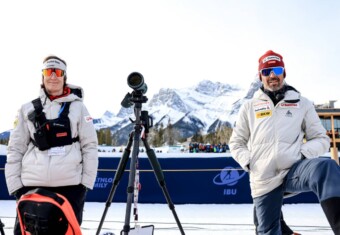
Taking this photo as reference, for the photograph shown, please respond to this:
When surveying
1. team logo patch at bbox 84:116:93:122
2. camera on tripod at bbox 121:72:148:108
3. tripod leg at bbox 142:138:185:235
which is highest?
camera on tripod at bbox 121:72:148:108

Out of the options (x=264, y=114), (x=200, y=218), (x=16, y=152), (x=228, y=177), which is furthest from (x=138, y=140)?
(x=228, y=177)

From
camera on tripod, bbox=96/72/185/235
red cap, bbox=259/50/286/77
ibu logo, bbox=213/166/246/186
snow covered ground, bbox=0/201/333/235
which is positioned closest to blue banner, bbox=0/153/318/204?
ibu logo, bbox=213/166/246/186

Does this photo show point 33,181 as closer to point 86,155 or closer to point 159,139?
point 86,155

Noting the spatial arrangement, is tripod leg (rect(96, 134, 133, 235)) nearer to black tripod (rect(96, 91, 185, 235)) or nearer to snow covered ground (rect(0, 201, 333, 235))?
black tripod (rect(96, 91, 185, 235))

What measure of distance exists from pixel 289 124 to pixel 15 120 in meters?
2.03

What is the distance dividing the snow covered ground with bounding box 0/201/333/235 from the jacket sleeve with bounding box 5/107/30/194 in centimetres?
188

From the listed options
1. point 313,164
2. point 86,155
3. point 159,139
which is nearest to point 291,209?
point 313,164

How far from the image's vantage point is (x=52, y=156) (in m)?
2.04

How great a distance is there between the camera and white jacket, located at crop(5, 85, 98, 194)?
2004 millimetres

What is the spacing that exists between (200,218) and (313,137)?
293cm

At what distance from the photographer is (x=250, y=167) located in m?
2.21

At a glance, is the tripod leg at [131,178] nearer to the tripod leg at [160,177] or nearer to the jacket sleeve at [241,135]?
the tripod leg at [160,177]

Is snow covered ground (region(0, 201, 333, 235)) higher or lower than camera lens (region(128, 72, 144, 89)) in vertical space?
lower

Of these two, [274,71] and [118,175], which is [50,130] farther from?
[274,71]
